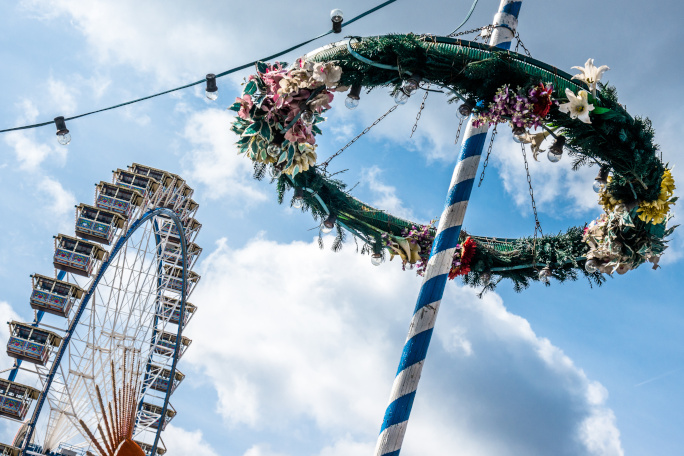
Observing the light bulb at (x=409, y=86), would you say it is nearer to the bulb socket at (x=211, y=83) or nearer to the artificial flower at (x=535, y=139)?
the artificial flower at (x=535, y=139)

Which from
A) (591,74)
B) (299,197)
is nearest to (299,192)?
(299,197)

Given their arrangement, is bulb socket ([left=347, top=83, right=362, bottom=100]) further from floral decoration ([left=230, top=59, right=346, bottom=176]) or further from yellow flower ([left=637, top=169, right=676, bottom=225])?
yellow flower ([left=637, top=169, right=676, bottom=225])

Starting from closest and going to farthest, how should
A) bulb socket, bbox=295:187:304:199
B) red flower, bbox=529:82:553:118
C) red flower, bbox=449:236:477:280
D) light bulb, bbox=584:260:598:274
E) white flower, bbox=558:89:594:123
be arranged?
white flower, bbox=558:89:594:123 → red flower, bbox=529:82:553:118 → light bulb, bbox=584:260:598:274 → bulb socket, bbox=295:187:304:199 → red flower, bbox=449:236:477:280

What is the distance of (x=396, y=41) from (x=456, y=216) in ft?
4.76

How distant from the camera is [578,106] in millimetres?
5297

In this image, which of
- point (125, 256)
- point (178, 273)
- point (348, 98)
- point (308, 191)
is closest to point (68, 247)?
point (125, 256)

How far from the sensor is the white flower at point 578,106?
5266 mm

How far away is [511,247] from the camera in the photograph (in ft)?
25.6

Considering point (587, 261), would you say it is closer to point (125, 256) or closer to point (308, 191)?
point (308, 191)

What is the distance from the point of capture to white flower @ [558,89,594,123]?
207 inches

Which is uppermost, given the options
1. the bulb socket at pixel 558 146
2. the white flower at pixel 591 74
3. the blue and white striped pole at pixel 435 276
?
the white flower at pixel 591 74

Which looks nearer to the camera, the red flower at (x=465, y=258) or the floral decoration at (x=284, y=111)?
the floral decoration at (x=284, y=111)

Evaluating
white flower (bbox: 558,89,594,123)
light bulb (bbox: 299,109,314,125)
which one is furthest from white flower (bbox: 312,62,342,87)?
white flower (bbox: 558,89,594,123)

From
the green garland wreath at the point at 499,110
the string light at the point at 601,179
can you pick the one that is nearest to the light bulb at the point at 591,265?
the green garland wreath at the point at 499,110
